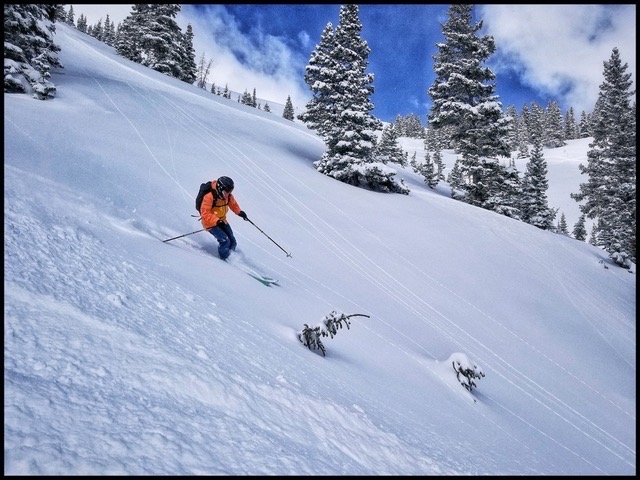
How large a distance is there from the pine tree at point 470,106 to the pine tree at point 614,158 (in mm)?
8501

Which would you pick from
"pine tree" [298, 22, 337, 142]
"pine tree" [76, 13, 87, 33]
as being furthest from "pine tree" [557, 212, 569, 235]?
"pine tree" [76, 13, 87, 33]

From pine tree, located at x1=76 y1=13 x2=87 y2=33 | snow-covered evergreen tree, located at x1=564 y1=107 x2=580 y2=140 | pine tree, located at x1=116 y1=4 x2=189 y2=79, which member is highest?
snow-covered evergreen tree, located at x1=564 y1=107 x2=580 y2=140

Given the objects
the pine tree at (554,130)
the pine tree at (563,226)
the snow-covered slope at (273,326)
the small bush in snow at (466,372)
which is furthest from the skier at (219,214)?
the pine tree at (554,130)

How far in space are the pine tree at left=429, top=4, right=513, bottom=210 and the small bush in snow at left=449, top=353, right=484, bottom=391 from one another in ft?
51.0

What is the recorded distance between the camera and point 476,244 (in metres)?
12.8

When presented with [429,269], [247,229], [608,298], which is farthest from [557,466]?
[608,298]

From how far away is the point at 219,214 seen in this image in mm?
6934

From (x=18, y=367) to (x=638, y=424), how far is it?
9.46 m

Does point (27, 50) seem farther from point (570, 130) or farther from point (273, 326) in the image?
point (570, 130)

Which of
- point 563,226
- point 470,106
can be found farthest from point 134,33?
point 563,226

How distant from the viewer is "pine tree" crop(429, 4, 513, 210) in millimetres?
19672

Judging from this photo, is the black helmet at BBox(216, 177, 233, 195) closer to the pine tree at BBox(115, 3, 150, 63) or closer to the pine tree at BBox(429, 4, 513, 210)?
the pine tree at BBox(429, 4, 513, 210)

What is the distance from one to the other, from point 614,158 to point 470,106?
1140 centimetres

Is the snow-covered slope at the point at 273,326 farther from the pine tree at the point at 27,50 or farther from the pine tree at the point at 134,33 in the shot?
the pine tree at the point at 134,33
